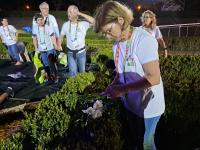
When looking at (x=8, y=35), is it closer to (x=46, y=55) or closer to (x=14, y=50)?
(x=14, y=50)

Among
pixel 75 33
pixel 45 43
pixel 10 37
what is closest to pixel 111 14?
pixel 75 33

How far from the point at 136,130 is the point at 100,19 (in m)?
1.27

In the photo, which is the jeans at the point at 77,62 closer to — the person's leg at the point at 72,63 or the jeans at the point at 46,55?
the person's leg at the point at 72,63

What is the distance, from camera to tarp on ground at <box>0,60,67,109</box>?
31.2 feet

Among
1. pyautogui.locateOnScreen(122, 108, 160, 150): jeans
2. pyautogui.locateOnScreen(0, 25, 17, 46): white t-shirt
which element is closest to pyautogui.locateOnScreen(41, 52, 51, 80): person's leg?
pyautogui.locateOnScreen(0, 25, 17, 46): white t-shirt

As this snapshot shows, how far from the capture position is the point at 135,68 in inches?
160

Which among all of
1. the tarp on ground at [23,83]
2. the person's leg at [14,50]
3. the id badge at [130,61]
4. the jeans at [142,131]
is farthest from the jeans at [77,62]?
the id badge at [130,61]

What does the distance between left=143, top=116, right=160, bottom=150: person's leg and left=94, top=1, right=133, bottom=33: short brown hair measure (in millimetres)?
955

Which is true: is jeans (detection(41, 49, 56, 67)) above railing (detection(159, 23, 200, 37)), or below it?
above

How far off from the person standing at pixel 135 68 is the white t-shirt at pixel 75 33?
5.15 metres

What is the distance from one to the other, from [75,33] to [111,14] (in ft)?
18.9

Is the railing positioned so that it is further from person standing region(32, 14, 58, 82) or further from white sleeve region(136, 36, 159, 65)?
white sleeve region(136, 36, 159, 65)

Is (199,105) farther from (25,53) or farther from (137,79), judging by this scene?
(25,53)

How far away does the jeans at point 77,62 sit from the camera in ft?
31.9
